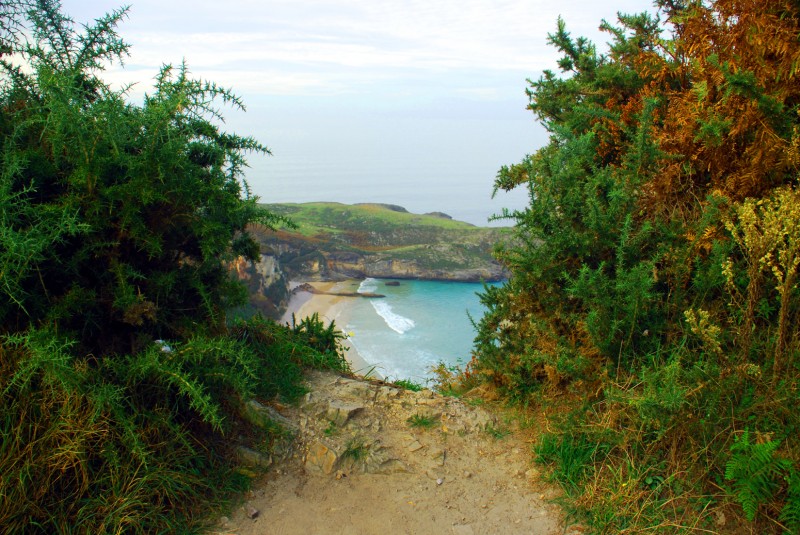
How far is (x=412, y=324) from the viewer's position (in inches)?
677

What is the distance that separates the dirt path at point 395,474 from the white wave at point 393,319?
1111cm

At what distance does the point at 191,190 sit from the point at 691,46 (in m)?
5.21

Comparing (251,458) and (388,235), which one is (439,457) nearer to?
(251,458)

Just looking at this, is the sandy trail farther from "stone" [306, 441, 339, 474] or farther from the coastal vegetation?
the coastal vegetation

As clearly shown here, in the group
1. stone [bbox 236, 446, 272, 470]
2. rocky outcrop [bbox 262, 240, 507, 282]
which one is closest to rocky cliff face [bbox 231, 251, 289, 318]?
rocky outcrop [bbox 262, 240, 507, 282]

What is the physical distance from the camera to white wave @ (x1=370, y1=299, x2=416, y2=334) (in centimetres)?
1680

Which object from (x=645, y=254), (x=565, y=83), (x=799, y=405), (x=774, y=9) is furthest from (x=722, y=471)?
(x=565, y=83)

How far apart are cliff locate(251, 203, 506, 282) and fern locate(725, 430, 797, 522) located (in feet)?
53.4

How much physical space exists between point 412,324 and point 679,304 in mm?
12596

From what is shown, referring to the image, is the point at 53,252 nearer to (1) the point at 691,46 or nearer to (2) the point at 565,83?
(1) the point at 691,46

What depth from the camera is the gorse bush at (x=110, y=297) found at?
11.8 ft

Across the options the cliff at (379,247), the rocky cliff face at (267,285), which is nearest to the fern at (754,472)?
the rocky cliff face at (267,285)

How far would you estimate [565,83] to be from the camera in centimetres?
927

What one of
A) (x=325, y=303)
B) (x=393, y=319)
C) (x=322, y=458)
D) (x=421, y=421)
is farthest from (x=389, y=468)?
(x=325, y=303)
